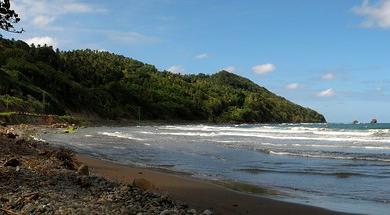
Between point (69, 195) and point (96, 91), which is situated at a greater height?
point (96, 91)

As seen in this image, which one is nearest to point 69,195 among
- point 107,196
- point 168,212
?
point 107,196

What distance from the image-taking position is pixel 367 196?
11.5m

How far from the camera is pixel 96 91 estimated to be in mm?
140750

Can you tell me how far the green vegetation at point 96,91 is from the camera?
9700 centimetres

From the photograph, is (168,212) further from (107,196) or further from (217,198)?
(217,198)

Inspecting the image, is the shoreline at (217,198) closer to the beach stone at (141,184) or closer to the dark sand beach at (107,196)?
the dark sand beach at (107,196)

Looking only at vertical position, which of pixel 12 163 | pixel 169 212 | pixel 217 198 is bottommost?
pixel 217 198

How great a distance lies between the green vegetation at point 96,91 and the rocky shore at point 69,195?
6153 centimetres

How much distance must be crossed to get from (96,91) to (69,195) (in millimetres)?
134971

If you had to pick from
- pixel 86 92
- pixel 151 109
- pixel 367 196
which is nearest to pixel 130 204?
pixel 367 196

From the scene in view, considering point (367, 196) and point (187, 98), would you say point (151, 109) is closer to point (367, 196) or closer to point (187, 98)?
point (187, 98)

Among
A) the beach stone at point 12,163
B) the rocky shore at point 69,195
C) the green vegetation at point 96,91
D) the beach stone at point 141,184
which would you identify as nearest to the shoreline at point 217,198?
the beach stone at point 141,184

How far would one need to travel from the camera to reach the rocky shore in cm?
749

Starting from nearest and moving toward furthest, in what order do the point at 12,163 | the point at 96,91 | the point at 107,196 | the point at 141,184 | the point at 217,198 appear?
the point at 107,196 < the point at 217,198 < the point at 141,184 < the point at 12,163 < the point at 96,91
